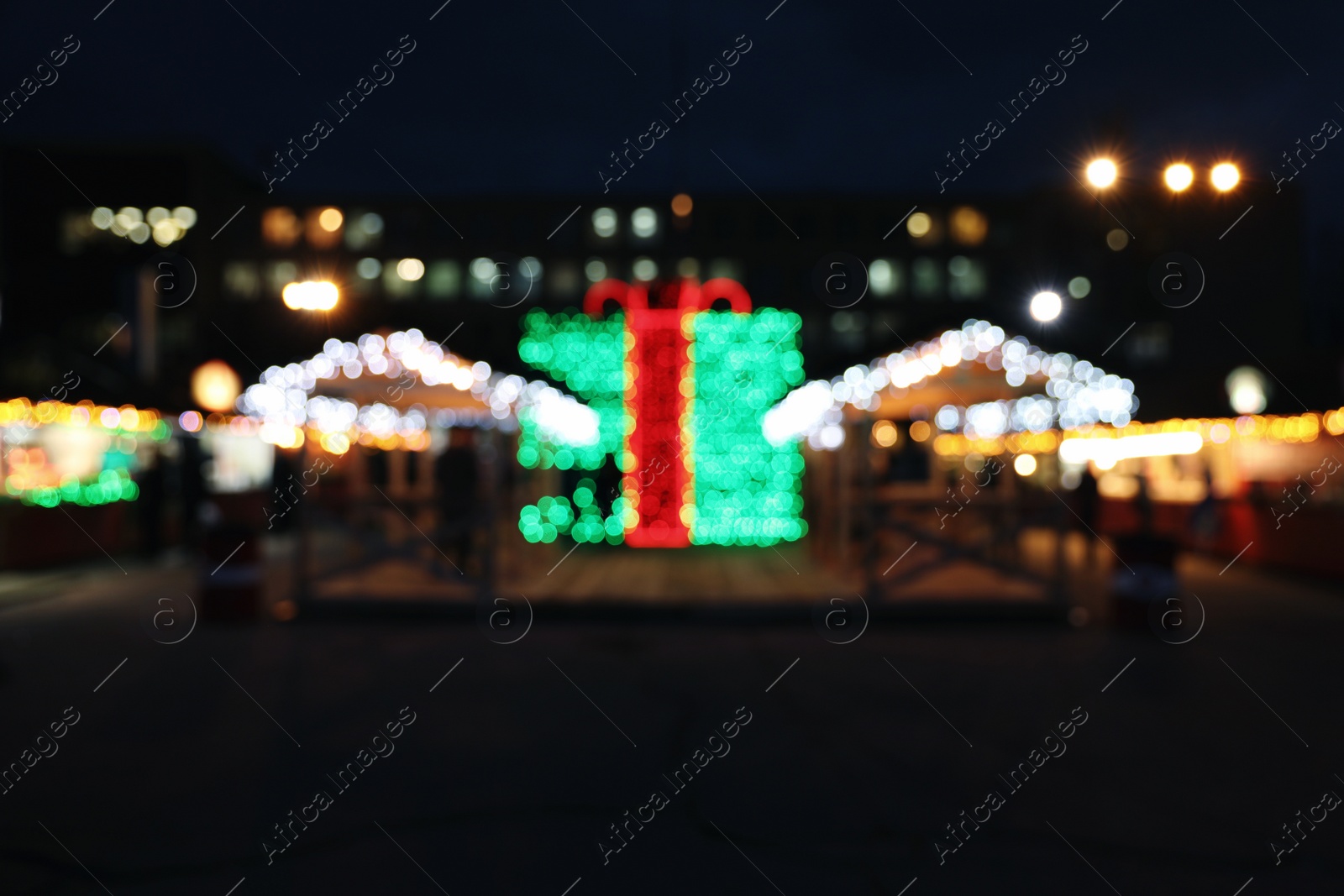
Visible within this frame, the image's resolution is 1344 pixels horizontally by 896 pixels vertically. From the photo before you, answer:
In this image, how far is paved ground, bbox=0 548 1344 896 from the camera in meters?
3.98

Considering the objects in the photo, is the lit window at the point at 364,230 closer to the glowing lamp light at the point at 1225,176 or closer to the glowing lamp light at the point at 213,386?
the glowing lamp light at the point at 213,386

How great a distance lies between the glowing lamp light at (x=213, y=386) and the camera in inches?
763

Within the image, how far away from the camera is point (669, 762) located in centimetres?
531

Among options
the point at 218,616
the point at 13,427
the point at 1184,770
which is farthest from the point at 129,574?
the point at 1184,770

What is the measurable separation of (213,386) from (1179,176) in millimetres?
17941

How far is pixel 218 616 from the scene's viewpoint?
9672 mm

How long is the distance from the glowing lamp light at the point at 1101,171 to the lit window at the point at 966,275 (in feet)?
138

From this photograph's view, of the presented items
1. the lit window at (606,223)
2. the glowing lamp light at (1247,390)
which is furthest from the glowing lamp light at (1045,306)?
the lit window at (606,223)

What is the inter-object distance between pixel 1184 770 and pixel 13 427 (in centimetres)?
1818

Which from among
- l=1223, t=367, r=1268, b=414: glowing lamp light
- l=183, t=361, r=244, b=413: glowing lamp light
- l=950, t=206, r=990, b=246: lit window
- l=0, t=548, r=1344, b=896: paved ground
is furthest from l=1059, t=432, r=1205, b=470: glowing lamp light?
l=950, t=206, r=990, b=246: lit window

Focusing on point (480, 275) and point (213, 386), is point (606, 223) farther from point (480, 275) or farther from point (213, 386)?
point (213, 386)

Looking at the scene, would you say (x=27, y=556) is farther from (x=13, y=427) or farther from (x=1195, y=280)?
(x=1195, y=280)

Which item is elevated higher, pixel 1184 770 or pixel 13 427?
pixel 13 427

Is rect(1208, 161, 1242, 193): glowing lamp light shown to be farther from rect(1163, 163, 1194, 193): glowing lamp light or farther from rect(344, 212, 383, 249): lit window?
rect(344, 212, 383, 249): lit window
